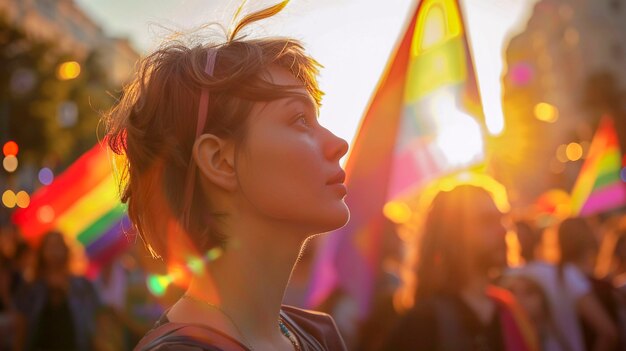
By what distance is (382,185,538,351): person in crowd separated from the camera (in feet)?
11.5

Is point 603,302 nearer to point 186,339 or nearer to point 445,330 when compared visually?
point 445,330

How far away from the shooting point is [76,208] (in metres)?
8.44

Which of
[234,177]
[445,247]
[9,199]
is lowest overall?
[9,199]

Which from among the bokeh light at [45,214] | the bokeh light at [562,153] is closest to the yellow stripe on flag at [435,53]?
the bokeh light at [45,214]

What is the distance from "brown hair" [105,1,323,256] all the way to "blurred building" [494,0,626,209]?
5199 cm

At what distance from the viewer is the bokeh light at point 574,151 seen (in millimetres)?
60562

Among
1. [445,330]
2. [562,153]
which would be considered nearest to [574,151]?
[562,153]

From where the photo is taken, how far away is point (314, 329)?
2096 mm

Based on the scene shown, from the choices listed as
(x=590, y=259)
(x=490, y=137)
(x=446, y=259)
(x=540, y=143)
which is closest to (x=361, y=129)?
(x=490, y=137)

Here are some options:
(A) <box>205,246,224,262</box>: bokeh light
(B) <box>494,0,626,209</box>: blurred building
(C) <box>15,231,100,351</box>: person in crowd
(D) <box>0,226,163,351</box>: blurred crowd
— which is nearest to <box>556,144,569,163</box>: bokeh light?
(B) <box>494,0,626,209</box>: blurred building

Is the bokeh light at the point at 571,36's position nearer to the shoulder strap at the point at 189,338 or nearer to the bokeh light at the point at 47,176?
the bokeh light at the point at 47,176

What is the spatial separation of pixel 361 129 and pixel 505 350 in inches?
139

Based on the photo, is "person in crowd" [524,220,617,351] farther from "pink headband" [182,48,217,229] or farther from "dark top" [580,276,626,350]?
"pink headband" [182,48,217,229]

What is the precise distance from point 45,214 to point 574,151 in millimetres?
58981
